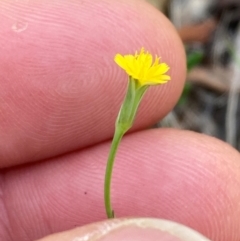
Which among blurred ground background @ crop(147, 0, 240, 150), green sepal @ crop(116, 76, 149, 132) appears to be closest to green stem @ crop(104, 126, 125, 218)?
green sepal @ crop(116, 76, 149, 132)

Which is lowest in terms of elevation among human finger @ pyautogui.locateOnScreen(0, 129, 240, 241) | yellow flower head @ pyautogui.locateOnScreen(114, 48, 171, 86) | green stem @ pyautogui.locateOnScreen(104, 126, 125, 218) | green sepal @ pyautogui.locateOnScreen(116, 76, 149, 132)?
human finger @ pyautogui.locateOnScreen(0, 129, 240, 241)

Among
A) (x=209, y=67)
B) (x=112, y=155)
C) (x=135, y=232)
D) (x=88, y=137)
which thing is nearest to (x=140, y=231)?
(x=135, y=232)

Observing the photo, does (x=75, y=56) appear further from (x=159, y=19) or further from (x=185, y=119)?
(x=185, y=119)

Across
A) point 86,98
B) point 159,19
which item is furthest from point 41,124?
point 159,19

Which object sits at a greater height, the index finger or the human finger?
the index finger

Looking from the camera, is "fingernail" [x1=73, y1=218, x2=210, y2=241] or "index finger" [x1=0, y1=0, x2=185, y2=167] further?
"index finger" [x1=0, y1=0, x2=185, y2=167]

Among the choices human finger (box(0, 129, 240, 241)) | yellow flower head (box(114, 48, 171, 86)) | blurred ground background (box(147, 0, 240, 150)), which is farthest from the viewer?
blurred ground background (box(147, 0, 240, 150))

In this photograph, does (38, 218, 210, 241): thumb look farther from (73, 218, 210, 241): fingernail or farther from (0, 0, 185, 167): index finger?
(0, 0, 185, 167): index finger

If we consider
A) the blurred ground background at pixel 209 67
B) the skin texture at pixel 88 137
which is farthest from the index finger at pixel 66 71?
the blurred ground background at pixel 209 67

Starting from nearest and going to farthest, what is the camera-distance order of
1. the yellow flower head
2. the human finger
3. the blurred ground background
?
the yellow flower head → the human finger → the blurred ground background
